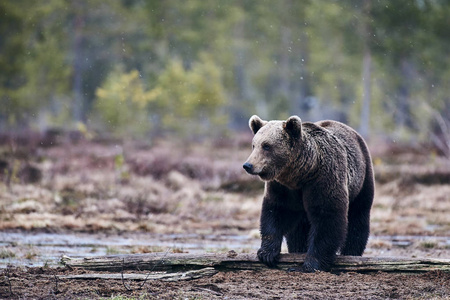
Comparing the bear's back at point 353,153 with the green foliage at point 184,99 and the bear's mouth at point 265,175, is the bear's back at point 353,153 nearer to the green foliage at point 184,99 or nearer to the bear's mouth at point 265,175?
the bear's mouth at point 265,175

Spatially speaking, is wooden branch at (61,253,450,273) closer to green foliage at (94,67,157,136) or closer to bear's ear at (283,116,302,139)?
bear's ear at (283,116,302,139)

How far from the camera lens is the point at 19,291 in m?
6.22

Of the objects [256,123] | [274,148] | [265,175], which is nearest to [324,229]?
[265,175]

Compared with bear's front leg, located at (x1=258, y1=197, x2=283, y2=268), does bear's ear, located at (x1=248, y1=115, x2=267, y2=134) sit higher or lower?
higher

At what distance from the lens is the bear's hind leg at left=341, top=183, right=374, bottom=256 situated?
8.73m

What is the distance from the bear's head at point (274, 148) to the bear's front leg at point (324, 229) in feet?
2.00

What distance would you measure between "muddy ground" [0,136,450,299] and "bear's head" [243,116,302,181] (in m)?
1.23

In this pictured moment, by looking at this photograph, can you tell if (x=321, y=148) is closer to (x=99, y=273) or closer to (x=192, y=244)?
(x=99, y=273)

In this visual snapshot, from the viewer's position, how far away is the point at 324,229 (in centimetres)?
766

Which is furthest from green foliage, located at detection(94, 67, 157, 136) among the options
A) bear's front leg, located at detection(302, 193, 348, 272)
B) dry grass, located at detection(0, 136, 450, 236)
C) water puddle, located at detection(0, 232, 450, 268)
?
bear's front leg, located at detection(302, 193, 348, 272)

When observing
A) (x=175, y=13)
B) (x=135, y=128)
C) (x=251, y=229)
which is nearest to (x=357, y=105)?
(x=175, y=13)

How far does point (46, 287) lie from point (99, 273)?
881 mm

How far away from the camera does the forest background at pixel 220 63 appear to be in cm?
3991

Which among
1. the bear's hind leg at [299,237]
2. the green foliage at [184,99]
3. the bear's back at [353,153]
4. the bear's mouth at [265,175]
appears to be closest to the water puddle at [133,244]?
the bear's hind leg at [299,237]
